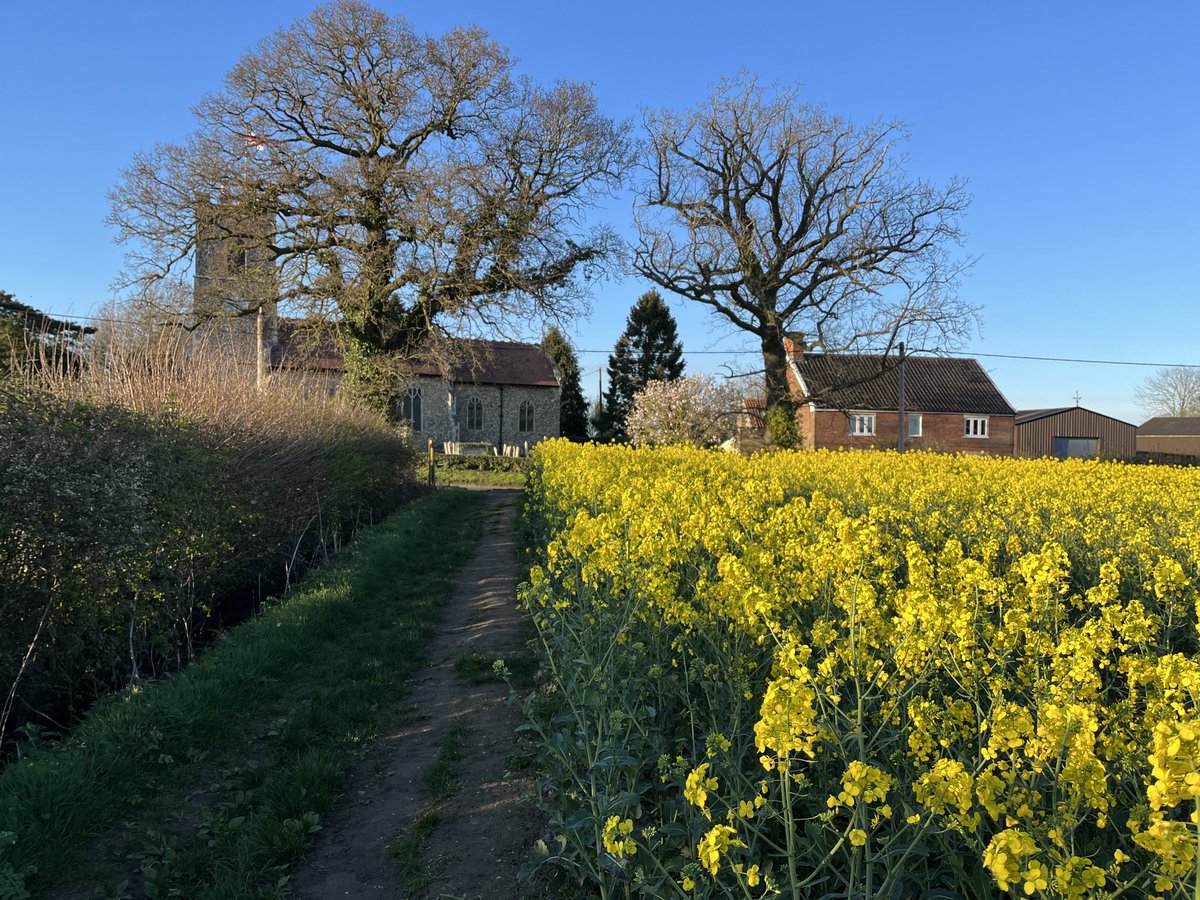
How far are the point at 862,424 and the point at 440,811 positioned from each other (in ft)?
138

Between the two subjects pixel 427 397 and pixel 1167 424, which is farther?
pixel 1167 424

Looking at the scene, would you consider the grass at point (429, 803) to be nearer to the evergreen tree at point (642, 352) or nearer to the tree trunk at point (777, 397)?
the tree trunk at point (777, 397)

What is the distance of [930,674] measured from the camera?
3.15 m

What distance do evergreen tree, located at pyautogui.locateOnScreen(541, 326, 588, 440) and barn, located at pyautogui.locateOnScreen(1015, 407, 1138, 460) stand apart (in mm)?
28838

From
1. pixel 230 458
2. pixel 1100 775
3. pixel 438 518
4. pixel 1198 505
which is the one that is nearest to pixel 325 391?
pixel 438 518

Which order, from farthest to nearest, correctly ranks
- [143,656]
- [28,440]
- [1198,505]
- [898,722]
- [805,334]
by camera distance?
[805,334]
[1198,505]
[143,656]
[28,440]
[898,722]

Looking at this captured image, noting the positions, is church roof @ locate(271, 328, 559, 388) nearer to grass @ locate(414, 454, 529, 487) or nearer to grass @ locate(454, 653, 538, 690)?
grass @ locate(414, 454, 529, 487)

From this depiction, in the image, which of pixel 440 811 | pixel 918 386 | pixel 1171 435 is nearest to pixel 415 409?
pixel 918 386

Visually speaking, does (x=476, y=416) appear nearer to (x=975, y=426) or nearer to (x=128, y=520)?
(x=975, y=426)

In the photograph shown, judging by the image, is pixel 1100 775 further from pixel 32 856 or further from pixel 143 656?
pixel 143 656

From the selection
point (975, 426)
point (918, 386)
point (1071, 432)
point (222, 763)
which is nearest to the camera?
point (222, 763)

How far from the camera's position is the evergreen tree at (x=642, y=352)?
167 ft

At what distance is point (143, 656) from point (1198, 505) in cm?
1039

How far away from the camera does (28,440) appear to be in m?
5.07
